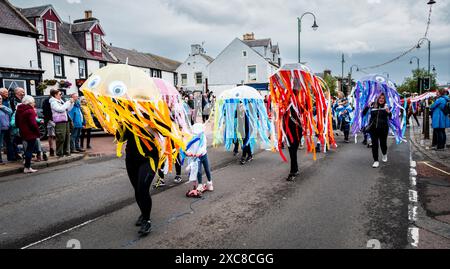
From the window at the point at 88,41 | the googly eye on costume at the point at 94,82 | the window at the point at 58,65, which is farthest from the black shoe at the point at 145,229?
the window at the point at 88,41

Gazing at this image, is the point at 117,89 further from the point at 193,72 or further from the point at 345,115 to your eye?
the point at 193,72

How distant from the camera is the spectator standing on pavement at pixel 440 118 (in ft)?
35.1

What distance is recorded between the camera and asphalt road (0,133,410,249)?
167 inches

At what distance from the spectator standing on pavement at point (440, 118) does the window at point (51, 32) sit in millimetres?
24114

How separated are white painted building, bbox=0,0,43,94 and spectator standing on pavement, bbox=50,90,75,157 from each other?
12443mm

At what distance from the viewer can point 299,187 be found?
6.74 metres

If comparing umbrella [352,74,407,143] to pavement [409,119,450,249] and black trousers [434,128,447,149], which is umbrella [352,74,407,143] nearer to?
pavement [409,119,450,249]

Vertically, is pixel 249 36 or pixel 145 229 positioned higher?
pixel 249 36

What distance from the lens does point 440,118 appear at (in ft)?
35.0

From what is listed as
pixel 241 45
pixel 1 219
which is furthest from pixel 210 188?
pixel 241 45

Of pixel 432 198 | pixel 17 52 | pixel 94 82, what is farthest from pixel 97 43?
pixel 432 198

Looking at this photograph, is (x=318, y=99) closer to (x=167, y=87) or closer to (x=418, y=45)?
(x=167, y=87)

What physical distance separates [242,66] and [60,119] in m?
33.4

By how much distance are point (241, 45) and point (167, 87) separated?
3697 centimetres
